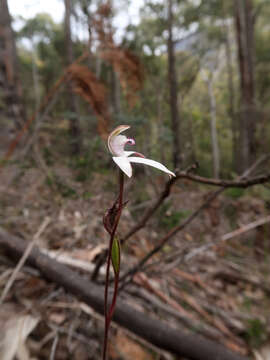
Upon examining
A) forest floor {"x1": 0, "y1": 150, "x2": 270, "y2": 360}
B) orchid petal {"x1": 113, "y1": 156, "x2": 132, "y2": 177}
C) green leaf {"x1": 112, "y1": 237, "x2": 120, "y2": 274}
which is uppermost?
orchid petal {"x1": 113, "y1": 156, "x2": 132, "y2": 177}

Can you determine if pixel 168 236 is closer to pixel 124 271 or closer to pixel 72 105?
pixel 124 271

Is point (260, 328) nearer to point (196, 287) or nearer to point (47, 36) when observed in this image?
point (196, 287)

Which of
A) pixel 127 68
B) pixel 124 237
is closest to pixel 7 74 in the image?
pixel 127 68

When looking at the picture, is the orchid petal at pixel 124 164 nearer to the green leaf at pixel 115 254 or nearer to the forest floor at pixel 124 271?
the green leaf at pixel 115 254

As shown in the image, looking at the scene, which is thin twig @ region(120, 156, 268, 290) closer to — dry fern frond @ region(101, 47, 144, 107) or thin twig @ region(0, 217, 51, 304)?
thin twig @ region(0, 217, 51, 304)

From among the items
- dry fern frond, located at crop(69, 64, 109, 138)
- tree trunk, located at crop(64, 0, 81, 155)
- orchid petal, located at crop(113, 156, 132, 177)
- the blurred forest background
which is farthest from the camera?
tree trunk, located at crop(64, 0, 81, 155)

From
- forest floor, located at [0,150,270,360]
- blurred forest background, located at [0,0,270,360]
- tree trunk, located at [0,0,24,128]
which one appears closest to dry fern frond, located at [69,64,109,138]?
blurred forest background, located at [0,0,270,360]

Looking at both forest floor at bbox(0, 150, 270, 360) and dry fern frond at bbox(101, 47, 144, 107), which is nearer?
forest floor at bbox(0, 150, 270, 360)
